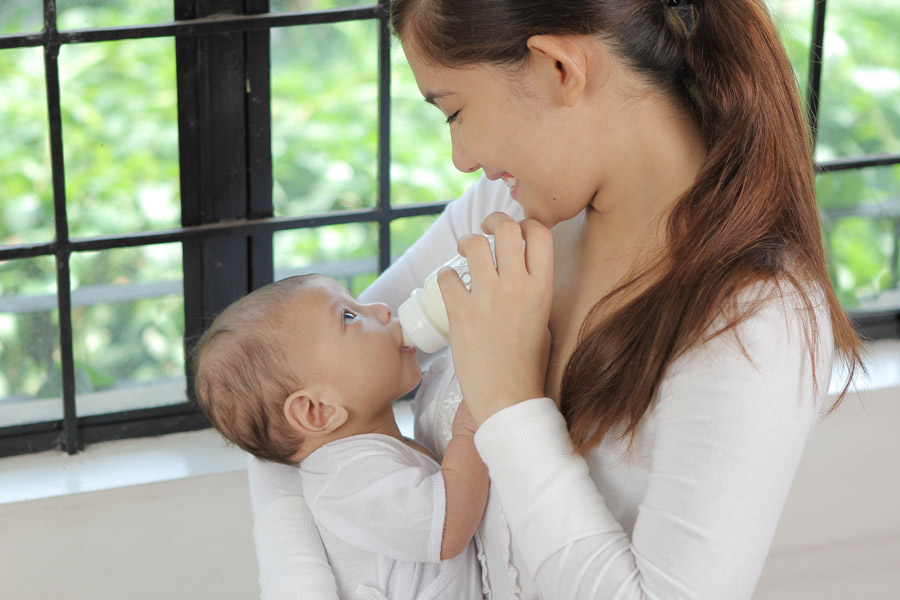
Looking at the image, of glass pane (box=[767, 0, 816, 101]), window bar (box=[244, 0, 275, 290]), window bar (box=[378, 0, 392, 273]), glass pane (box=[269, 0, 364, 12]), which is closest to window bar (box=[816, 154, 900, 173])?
glass pane (box=[767, 0, 816, 101])

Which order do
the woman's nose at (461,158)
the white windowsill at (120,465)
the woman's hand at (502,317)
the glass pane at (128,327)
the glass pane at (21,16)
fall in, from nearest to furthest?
the woman's hand at (502,317)
the woman's nose at (461,158)
the glass pane at (21,16)
the white windowsill at (120,465)
the glass pane at (128,327)

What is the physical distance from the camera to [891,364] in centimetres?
202

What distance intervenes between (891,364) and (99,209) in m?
1.62

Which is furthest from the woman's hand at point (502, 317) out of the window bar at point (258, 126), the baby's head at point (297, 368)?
the window bar at point (258, 126)

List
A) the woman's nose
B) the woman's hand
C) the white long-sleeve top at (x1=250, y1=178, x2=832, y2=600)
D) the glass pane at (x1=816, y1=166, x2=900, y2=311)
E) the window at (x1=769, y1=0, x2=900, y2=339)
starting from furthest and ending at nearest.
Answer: the glass pane at (x1=816, y1=166, x2=900, y2=311) → the window at (x1=769, y1=0, x2=900, y2=339) → the woman's nose → the woman's hand → the white long-sleeve top at (x1=250, y1=178, x2=832, y2=600)

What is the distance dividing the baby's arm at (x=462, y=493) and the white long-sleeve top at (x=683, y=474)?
0.19m

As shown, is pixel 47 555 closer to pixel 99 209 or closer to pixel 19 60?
pixel 99 209

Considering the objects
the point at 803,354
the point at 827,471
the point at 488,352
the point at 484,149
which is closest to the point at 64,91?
the point at 484,149

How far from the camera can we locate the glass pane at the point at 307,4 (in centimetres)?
162

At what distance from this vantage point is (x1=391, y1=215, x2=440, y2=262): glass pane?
190cm

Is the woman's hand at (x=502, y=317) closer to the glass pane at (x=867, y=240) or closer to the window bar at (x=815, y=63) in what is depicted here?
the window bar at (x=815, y=63)

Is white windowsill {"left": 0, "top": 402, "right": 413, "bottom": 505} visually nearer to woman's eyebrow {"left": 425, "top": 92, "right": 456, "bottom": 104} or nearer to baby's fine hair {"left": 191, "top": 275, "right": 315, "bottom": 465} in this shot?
baby's fine hair {"left": 191, "top": 275, "right": 315, "bottom": 465}

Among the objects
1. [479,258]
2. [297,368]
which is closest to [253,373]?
[297,368]

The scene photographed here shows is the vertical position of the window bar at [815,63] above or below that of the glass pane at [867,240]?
above
